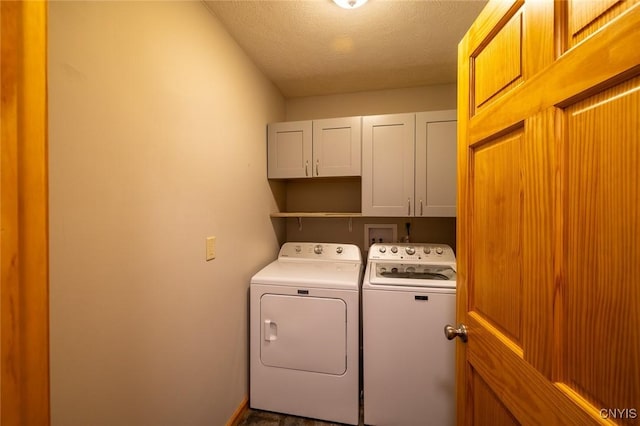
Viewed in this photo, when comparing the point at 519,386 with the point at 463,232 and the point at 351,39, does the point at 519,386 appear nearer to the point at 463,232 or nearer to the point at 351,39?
the point at 463,232

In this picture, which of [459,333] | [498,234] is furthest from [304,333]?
[498,234]

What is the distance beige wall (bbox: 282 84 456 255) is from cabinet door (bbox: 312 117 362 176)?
35 centimetres

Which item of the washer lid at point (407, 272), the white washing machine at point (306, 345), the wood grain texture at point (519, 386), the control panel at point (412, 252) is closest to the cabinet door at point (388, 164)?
the control panel at point (412, 252)

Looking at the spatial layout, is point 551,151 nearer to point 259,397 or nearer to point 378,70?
point 378,70

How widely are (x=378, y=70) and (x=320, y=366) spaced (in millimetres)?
2217

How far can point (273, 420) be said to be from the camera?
5.60 feet

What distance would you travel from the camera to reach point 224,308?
156 centimetres

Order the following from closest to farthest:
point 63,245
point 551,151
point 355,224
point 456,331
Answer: point 551,151 < point 63,245 < point 456,331 < point 355,224

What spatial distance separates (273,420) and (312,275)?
96cm

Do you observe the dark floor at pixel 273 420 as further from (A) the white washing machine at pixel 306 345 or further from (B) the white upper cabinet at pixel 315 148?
(B) the white upper cabinet at pixel 315 148

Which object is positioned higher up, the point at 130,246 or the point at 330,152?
the point at 330,152

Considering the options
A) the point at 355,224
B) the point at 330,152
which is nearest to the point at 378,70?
the point at 330,152

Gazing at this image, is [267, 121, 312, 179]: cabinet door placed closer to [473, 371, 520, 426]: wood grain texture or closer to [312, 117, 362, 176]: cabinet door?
[312, 117, 362, 176]: cabinet door

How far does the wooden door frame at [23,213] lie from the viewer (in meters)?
0.37
